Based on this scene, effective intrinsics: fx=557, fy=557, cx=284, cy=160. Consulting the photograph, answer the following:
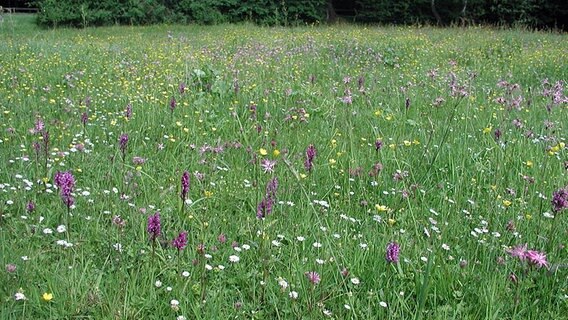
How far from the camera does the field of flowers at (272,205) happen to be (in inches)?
80.7

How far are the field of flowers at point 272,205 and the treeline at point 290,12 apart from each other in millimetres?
13996

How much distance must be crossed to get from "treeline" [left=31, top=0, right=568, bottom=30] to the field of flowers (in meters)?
14.0

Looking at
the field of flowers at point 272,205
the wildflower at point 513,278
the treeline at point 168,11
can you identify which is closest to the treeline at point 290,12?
the treeline at point 168,11

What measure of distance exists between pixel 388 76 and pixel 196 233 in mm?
4939

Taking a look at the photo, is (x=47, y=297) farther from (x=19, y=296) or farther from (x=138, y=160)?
(x=138, y=160)

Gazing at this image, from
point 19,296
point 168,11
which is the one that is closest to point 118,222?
point 19,296

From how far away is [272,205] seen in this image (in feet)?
7.98

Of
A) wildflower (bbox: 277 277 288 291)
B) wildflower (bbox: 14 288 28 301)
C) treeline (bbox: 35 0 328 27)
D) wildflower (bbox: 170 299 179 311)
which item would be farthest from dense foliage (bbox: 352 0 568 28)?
wildflower (bbox: 14 288 28 301)

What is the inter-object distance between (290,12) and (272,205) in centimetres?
2075

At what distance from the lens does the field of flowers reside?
6.72ft

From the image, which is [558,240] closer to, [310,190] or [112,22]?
[310,190]

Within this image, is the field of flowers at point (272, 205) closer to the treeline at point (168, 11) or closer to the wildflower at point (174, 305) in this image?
the wildflower at point (174, 305)

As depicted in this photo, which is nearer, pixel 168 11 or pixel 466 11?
pixel 168 11

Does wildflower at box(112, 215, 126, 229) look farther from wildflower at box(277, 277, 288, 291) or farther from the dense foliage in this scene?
the dense foliage
